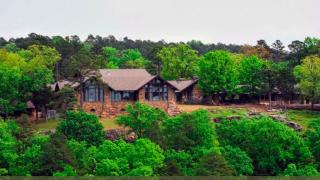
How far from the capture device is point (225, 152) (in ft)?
203

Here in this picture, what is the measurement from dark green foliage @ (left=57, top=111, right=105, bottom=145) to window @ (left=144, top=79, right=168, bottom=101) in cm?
1724

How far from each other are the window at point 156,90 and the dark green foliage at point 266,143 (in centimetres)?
1704

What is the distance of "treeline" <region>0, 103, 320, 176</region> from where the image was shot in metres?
57.8

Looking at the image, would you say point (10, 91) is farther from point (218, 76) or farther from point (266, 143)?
point (218, 76)

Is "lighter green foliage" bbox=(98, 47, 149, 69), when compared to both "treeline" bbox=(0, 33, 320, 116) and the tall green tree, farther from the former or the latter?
the tall green tree

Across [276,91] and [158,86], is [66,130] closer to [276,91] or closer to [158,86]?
[158,86]

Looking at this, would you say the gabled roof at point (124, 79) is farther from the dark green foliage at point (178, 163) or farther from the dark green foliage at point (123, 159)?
the dark green foliage at point (178, 163)

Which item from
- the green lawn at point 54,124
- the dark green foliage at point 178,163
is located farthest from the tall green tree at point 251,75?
the dark green foliage at point 178,163

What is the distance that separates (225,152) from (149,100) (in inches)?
897

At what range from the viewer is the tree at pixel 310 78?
295 ft

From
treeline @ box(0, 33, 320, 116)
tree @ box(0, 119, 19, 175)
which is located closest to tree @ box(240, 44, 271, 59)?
treeline @ box(0, 33, 320, 116)

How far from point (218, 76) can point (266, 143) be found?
101 ft

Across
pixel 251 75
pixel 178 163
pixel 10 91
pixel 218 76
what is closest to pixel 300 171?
pixel 178 163

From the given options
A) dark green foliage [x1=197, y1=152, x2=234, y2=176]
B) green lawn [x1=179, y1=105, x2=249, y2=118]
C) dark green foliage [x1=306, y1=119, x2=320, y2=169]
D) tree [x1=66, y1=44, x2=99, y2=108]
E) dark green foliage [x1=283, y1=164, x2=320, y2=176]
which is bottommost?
dark green foliage [x1=283, y1=164, x2=320, y2=176]
